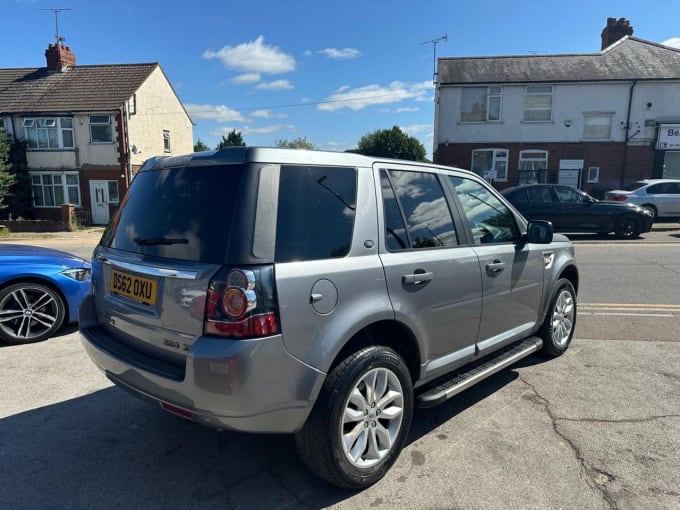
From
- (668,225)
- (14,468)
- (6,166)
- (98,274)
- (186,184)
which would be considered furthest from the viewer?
(6,166)

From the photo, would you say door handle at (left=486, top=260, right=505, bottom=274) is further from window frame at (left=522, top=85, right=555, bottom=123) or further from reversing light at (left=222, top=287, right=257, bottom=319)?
window frame at (left=522, top=85, right=555, bottom=123)

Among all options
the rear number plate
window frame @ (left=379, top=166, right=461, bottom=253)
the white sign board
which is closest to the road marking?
window frame @ (left=379, top=166, right=461, bottom=253)

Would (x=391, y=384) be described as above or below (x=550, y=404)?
above

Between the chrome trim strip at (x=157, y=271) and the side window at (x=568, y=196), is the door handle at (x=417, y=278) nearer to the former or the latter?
the chrome trim strip at (x=157, y=271)

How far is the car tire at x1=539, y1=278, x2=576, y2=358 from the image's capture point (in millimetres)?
4438

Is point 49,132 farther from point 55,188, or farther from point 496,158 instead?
point 496,158

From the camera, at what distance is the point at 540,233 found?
155 inches

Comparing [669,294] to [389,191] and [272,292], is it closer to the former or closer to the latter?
[389,191]

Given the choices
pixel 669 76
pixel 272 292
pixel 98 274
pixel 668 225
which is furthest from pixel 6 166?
pixel 669 76

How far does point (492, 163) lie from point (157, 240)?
81.3ft

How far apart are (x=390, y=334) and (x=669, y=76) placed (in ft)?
91.6

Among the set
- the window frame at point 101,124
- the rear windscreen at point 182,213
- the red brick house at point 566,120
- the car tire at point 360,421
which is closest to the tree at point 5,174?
the window frame at point 101,124

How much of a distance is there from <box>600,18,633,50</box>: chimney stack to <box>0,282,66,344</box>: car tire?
3377 centimetres

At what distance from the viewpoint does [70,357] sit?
464cm
